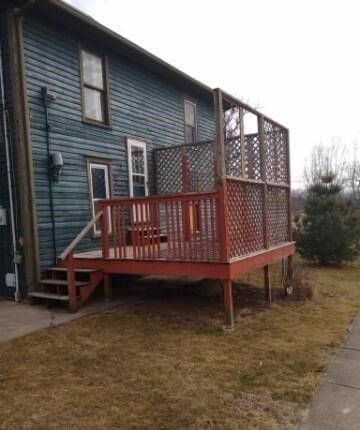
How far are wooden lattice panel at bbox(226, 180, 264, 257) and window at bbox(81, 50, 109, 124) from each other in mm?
3413

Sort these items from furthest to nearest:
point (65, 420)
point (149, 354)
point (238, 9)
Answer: point (238, 9)
point (149, 354)
point (65, 420)

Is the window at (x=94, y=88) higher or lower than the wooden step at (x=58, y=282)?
higher

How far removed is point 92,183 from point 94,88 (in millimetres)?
1829

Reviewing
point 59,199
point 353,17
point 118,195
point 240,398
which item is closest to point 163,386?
point 240,398

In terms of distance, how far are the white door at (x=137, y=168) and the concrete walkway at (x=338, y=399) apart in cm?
559

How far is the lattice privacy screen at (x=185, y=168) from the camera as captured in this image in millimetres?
8572

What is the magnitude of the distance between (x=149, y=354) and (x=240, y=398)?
124cm

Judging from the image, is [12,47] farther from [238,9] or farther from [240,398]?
[240,398]

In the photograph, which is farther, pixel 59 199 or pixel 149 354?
pixel 59 199

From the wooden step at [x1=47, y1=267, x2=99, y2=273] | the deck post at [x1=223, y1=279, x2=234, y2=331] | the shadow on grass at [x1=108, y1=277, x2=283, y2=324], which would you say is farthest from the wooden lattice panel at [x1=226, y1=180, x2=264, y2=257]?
the wooden step at [x1=47, y1=267, x2=99, y2=273]

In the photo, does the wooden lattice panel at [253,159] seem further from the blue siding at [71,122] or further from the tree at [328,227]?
the tree at [328,227]

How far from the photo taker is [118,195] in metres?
7.92

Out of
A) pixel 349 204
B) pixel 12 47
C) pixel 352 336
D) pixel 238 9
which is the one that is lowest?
pixel 352 336

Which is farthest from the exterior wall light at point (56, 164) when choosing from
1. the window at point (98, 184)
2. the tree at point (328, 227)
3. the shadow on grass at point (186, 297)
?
the tree at point (328, 227)
